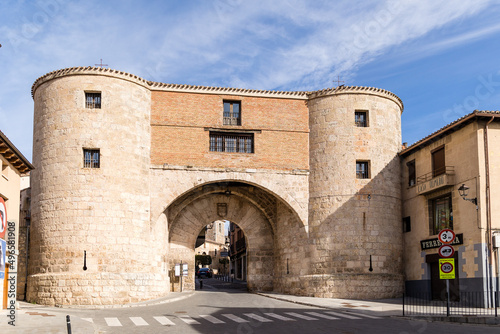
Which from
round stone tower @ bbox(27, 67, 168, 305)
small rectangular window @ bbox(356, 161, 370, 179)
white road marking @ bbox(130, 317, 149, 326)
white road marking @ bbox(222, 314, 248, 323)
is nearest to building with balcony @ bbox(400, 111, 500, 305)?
small rectangular window @ bbox(356, 161, 370, 179)

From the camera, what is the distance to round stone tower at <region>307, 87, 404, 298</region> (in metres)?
31.8

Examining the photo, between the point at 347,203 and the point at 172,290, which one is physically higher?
the point at 347,203

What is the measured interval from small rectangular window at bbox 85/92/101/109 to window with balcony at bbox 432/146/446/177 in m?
17.5

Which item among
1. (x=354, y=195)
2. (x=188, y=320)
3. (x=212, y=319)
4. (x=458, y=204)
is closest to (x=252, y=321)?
(x=212, y=319)

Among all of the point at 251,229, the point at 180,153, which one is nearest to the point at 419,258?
the point at 251,229

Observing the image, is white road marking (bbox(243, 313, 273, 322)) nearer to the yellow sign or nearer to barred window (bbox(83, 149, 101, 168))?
the yellow sign

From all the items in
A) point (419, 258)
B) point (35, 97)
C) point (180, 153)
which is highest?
point (35, 97)

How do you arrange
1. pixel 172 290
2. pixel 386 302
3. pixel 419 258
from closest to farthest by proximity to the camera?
pixel 386 302 → pixel 419 258 → pixel 172 290

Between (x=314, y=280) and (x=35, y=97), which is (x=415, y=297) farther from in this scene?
(x=35, y=97)

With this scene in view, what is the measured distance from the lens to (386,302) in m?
28.8

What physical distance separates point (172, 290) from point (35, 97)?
44.4 feet

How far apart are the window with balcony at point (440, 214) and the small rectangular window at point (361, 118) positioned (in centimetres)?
588

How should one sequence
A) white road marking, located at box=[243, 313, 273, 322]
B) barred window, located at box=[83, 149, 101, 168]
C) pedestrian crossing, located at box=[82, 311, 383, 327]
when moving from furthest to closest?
barred window, located at box=[83, 149, 101, 168], white road marking, located at box=[243, 313, 273, 322], pedestrian crossing, located at box=[82, 311, 383, 327]

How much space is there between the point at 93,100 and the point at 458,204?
19.0 metres
